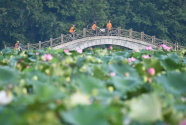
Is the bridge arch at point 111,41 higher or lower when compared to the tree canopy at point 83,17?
lower

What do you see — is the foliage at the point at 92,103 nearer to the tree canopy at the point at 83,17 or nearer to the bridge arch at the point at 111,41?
the bridge arch at the point at 111,41

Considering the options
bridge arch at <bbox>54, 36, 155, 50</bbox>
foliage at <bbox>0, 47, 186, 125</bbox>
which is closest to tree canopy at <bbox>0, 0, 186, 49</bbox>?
bridge arch at <bbox>54, 36, 155, 50</bbox>

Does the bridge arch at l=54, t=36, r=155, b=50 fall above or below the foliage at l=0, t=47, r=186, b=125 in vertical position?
above

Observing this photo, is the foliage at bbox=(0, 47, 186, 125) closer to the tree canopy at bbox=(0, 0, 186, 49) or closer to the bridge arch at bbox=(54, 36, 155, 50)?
the bridge arch at bbox=(54, 36, 155, 50)

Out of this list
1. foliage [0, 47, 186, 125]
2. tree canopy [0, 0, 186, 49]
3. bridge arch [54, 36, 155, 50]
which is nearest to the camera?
foliage [0, 47, 186, 125]

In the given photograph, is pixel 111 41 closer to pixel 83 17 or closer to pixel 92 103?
pixel 83 17

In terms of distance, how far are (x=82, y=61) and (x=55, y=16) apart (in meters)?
26.7

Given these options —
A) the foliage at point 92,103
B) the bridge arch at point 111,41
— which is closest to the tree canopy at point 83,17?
the bridge arch at point 111,41

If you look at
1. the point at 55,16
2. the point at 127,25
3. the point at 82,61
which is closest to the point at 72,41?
the point at 55,16

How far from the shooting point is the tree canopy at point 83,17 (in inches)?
1108

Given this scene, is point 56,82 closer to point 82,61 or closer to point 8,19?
point 82,61

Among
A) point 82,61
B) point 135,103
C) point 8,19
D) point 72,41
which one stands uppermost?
point 8,19

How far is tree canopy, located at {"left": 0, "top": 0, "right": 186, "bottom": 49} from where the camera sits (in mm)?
28142

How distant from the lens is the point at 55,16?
2908 cm
